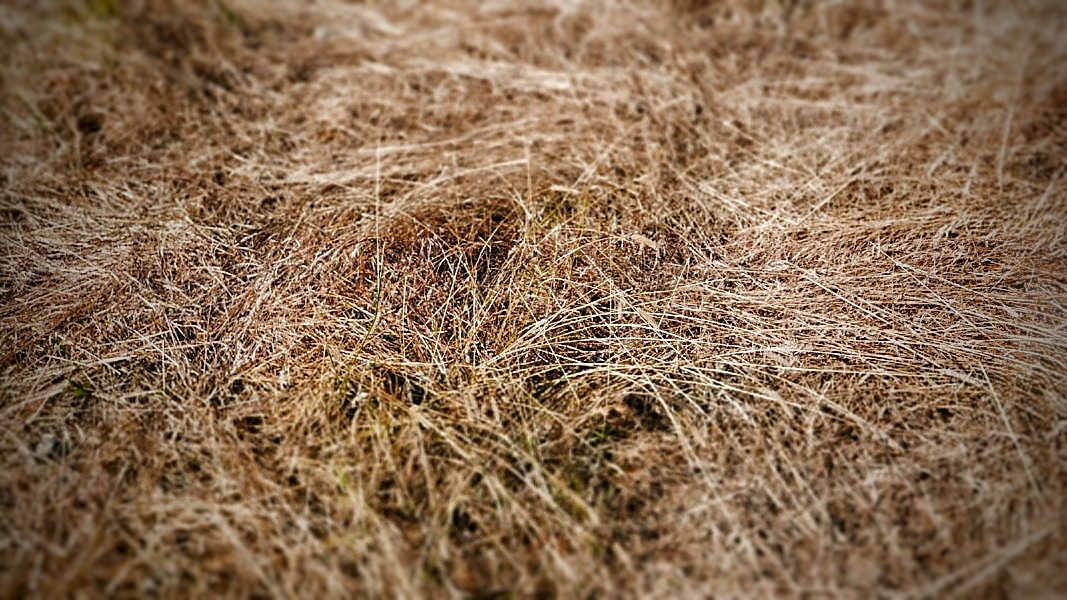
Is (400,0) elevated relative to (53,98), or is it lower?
elevated

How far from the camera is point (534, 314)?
2.35 meters

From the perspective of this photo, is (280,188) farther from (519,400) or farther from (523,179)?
(519,400)

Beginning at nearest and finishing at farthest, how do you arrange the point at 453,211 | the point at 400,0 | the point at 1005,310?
the point at 1005,310 → the point at 453,211 → the point at 400,0

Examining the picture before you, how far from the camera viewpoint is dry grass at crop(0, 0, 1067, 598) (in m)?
1.84

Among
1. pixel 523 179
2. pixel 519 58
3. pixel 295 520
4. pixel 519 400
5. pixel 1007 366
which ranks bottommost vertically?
pixel 295 520

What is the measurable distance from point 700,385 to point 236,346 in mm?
1475

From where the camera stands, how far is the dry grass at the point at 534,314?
1.84 meters

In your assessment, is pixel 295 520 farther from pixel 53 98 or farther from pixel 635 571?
pixel 53 98

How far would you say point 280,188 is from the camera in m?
2.80

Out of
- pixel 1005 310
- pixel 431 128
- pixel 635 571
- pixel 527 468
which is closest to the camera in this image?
pixel 635 571

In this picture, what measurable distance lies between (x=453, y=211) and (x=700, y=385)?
1.12 m

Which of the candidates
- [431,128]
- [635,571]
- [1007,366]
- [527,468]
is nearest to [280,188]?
[431,128]

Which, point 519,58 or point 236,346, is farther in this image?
point 519,58

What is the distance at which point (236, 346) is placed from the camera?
7.44ft
